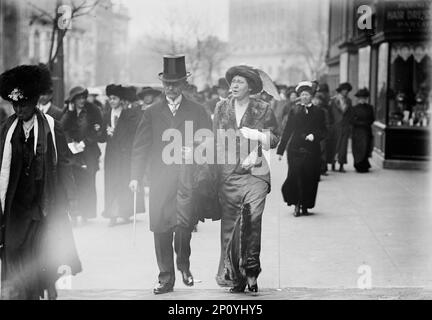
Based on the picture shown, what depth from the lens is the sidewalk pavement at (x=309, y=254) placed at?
762 cm

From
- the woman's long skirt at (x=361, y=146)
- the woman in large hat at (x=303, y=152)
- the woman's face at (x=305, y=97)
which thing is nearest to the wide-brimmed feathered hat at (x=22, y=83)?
the woman's face at (x=305, y=97)

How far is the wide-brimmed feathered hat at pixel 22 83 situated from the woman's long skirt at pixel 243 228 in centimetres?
179

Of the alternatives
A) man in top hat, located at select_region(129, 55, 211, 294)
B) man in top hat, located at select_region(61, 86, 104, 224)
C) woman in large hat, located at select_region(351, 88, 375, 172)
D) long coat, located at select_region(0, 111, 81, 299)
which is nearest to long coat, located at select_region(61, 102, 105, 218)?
man in top hat, located at select_region(61, 86, 104, 224)

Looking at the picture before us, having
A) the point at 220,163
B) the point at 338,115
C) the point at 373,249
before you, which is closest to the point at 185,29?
the point at 338,115

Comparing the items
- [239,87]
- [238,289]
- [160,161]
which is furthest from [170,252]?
[239,87]

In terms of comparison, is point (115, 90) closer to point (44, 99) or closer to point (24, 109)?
point (44, 99)

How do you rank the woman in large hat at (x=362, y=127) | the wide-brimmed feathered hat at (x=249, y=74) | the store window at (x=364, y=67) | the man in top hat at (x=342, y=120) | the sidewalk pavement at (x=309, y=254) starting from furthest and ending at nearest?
the store window at (x=364, y=67) → the man in top hat at (x=342, y=120) → the woman in large hat at (x=362, y=127) → the sidewalk pavement at (x=309, y=254) → the wide-brimmed feathered hat at (x=249, y=74)

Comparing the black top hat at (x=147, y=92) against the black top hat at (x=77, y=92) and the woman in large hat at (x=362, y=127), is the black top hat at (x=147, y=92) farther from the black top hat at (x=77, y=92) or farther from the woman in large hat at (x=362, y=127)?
the woman in large hat at (x=362, y=127)

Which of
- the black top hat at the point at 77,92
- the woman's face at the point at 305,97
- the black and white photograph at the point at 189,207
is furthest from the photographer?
the woman's face at the point at 305,97

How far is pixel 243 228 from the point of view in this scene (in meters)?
7.55

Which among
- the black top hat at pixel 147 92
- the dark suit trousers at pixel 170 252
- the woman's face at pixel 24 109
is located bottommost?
the dark suit trousers at pixel 170 252

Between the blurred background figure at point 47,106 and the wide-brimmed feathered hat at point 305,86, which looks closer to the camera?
the blurred background figure at point 47,106

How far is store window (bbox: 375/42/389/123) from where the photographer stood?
761 inches

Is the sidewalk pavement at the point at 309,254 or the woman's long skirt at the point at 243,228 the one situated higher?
the woman's long skirt at the point at 243,228
